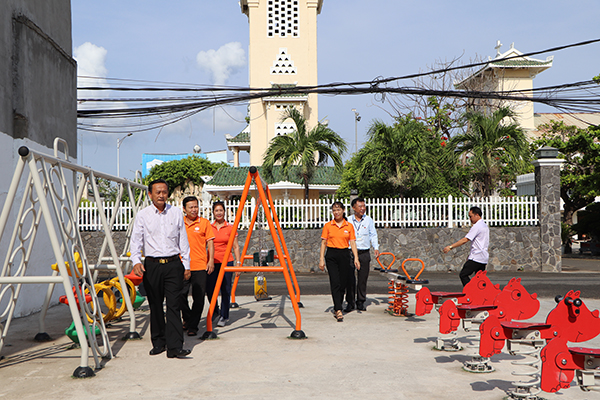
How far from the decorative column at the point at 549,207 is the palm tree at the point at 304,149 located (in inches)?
270

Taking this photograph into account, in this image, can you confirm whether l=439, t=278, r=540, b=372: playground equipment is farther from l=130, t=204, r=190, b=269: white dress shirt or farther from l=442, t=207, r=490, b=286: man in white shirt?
l=130, t=204, r=190, b=269: white dress shirt

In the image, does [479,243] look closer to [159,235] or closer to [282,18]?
[159,235]

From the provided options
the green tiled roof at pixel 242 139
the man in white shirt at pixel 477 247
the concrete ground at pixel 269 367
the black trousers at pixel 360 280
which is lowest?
the concrete ground at pixel 269 367

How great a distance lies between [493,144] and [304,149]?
6.69 meters

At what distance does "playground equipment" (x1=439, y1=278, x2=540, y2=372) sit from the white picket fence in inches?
480

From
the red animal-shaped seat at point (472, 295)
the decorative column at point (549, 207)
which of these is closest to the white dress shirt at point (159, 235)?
the red animal-shaped seat at point (472, 295)

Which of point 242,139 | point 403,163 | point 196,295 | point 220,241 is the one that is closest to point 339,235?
point 220,241

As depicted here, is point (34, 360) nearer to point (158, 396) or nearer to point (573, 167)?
point (158, 396)

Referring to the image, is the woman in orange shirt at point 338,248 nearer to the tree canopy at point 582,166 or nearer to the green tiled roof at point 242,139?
the tree canopy at point 582,166

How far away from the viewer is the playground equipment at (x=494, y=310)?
527cm

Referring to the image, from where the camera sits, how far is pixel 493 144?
18859 mm

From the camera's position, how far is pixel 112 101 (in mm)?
14039

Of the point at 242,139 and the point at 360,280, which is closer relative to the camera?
the point at 360,280

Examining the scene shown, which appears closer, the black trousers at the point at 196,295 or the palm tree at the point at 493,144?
the black trousers at the point at 196,295
